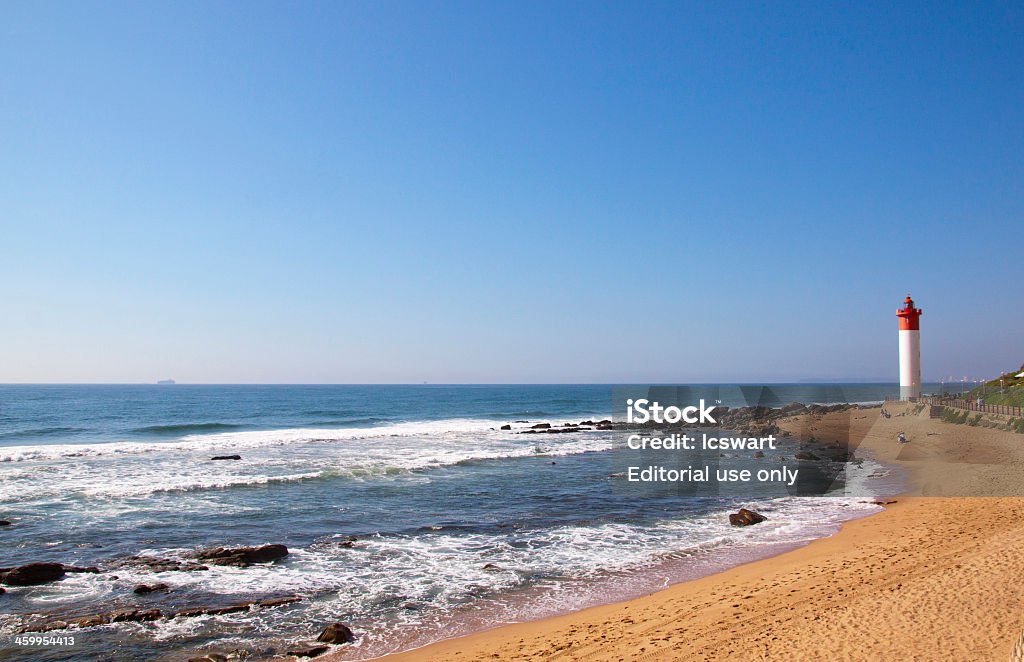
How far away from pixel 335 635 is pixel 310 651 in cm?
37

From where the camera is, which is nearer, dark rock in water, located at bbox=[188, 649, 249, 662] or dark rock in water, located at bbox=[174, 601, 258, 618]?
dark rock in water, located at bbox=[188, 649, 249, 662]

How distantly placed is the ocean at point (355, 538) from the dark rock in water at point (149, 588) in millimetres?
201

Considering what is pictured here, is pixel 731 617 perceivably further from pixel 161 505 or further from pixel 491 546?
pixel 161 505

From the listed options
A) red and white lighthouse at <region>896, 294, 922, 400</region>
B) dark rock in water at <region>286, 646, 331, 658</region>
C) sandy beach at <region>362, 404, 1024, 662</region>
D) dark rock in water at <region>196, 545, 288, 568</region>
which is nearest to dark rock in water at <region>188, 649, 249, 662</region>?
dark rock in water at <region>286, 646, 331, 658</region>

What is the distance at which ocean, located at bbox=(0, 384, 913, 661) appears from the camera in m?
8.45

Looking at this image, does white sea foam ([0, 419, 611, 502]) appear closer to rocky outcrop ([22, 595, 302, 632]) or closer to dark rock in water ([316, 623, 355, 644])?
rocky outcrop ([22, 595, 302, 632])

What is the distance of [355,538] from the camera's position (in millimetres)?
12938

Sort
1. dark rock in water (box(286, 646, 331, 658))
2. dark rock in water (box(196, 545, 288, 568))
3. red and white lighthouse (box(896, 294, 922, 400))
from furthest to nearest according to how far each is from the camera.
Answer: red and white lighthouse (box(896, 294, 922, 400)), dark rock in water (box(196, 545, 288, 568)), dark rock in water (box(286, 646, 331, 658))

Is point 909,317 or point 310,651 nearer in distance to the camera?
point 310,651

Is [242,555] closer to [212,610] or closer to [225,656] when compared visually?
[212,610]

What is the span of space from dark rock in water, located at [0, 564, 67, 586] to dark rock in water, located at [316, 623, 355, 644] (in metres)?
5.78

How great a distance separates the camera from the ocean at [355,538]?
8453 mm

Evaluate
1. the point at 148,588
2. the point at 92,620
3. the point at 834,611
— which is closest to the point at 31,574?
the point at 148,588

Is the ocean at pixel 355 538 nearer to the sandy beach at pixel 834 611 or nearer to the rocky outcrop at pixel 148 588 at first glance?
the rocky outcrop at pixel 148 588
